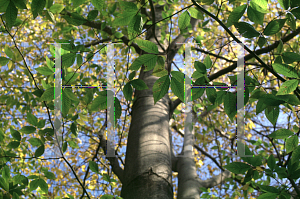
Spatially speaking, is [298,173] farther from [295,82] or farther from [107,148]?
[107,148]

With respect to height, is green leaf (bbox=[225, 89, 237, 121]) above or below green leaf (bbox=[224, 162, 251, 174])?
above

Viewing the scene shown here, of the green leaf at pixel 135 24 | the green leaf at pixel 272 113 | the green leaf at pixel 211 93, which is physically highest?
the green leaf at pixel 135 24

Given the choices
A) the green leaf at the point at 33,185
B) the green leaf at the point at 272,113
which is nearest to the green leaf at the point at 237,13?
the green leaf at the point at 272,113


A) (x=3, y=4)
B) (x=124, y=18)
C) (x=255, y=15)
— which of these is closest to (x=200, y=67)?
(x=255, y=15)

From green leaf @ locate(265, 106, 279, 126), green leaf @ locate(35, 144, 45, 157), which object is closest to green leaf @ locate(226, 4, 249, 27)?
green leaf @ locate(265, 106, 279, 126)

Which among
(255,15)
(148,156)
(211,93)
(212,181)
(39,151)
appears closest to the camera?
(255,15)

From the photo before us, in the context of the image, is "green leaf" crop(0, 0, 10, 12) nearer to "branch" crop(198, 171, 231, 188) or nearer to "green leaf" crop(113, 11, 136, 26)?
"green leaf" crop(113, 11, 136, 26)

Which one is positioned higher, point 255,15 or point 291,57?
point 255,15

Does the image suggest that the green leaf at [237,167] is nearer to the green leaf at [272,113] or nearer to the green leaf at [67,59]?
the green leaf at [272,113]

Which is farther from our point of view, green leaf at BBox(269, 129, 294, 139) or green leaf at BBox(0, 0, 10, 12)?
green leaf at BBox(269, 129, 294, 139)

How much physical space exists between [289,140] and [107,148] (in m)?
1.87

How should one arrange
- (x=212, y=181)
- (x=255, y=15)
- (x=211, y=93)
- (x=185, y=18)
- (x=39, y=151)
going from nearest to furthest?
1. (x=255, y=15)
2. (x=185, y=18)
3. (x=211, y=93)
4. (x=39, y=151)
5. (x=212, y=181)

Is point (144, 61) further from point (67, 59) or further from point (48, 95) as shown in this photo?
point (48, 95)

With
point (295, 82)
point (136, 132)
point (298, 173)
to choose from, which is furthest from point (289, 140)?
point (136, 132)
